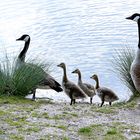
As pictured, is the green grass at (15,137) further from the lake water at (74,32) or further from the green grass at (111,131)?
the lake water at (74,32)

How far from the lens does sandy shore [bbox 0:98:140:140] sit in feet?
24.2

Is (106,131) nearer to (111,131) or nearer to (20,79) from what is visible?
(111,131)

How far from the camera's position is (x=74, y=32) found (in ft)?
72.9

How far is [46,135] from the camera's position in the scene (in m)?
7.34

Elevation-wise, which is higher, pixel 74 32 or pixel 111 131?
pixel 111 131

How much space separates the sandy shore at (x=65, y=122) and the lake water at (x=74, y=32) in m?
4.32

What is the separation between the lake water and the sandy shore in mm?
4316

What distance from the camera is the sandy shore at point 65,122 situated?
7.37m

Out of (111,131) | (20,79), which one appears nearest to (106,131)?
(111,131)

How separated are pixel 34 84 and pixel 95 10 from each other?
1623 centimetres

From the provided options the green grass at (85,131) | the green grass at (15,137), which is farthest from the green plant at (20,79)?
the green grass at (15,137)

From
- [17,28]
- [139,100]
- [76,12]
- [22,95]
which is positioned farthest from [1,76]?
[76,12]

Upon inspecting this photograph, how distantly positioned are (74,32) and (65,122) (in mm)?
14275

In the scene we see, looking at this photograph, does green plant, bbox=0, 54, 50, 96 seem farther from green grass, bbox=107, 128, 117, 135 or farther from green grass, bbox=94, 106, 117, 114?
green grass, bbox=107, 128, 117, 135
